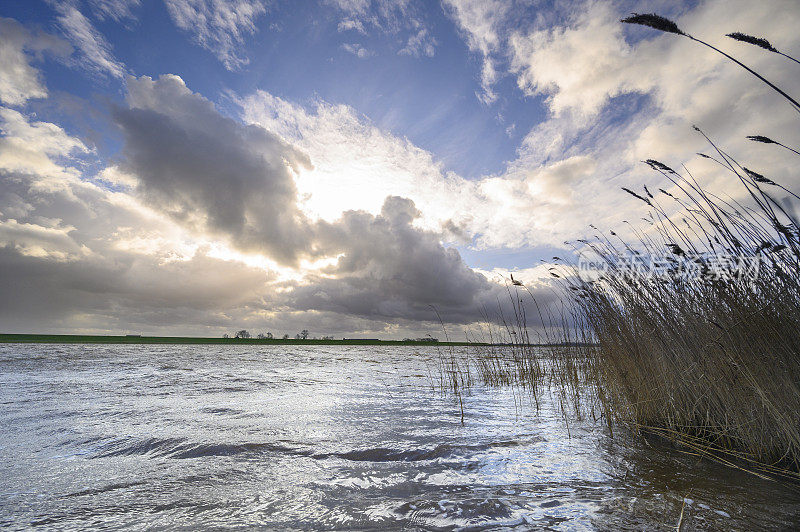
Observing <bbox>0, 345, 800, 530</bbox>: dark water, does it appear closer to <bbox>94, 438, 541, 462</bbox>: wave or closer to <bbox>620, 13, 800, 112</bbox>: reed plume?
<bbox>94, 438, 541, 462</bbox>: wave

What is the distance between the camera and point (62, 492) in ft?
9.28

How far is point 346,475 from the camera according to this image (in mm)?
3320

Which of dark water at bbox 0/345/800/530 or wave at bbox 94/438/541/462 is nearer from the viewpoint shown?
dark water at bbox 0/345/800/530

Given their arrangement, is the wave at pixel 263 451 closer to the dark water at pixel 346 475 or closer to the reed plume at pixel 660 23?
the dark water at pixel 346 475

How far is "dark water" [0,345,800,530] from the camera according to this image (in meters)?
2.44

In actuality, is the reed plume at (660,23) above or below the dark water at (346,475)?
above

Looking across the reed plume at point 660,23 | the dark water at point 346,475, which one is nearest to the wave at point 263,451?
the dark water at point 346,475

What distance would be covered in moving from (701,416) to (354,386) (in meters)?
7.88

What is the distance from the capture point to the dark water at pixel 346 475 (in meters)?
2.44

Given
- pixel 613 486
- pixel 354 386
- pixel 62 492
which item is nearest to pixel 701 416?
pixel 613 486

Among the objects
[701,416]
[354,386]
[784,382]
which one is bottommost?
[354,386]

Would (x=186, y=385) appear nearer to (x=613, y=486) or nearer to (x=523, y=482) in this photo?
(x=523, y=482)

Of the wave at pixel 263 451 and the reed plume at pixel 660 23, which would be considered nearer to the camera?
the reed plume at pixel 660 23

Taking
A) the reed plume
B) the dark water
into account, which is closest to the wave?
the dark water
